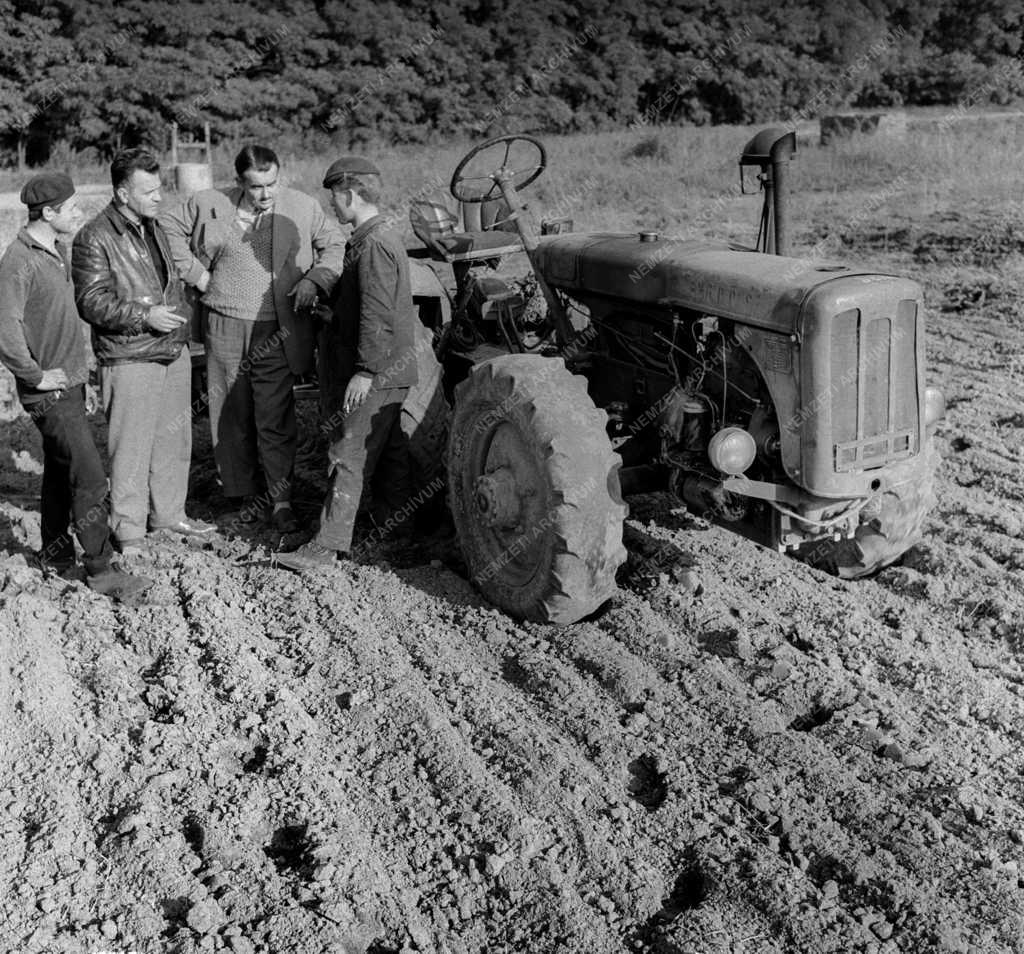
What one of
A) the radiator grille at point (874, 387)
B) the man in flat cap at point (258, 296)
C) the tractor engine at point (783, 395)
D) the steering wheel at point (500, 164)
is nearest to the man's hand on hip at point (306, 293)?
the man in flat cap at point (258, 296)

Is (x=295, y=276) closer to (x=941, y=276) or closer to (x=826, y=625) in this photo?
(x=826, y=625)

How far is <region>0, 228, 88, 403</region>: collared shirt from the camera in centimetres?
498

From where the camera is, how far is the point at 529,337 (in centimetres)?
637

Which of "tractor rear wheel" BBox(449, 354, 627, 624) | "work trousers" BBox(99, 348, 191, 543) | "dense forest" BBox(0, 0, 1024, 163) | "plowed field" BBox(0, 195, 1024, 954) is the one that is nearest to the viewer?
"plowed field" BBox(0, 195, 1024, 954)

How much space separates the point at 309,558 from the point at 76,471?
1.10 m

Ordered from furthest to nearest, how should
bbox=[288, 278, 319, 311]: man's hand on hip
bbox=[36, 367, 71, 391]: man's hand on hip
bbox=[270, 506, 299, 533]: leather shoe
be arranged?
bbox=[270, 506, 299, 533]: leather shoe, bbox=[288, 278, 319, 311]: man's hand on hip, bbox=[36, 367, 71, 391]: man's hand on hip

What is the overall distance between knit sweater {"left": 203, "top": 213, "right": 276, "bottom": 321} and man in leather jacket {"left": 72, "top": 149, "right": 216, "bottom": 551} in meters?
0.32

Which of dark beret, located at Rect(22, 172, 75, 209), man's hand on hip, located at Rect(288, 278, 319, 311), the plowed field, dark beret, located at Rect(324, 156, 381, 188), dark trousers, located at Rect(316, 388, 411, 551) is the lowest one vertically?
the plowed field

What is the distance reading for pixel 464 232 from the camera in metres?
6.80

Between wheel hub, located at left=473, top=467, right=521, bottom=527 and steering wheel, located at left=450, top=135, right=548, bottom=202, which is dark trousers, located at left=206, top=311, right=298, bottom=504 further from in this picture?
wheel hub, located at left=473, top=467, right=521, bottom=527

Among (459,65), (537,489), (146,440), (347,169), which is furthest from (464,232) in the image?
(459,65)

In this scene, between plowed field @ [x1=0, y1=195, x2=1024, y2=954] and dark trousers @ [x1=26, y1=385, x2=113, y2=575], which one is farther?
dark trousers @ [x1=26, y1=385, x2=113, y2=575]

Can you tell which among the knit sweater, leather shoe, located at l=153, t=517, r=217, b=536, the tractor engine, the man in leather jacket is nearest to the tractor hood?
the tractor engine

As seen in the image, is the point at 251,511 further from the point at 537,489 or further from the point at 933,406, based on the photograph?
the point at 933,406
